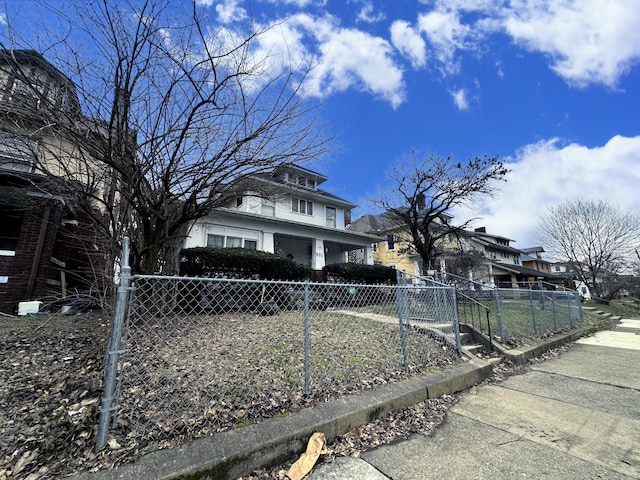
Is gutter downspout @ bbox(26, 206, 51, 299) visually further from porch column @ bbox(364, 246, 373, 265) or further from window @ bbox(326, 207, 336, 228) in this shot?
porch column @ bbox(364, 246, 373, 265)

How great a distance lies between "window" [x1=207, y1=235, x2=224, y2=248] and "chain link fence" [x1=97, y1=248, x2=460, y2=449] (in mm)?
6715

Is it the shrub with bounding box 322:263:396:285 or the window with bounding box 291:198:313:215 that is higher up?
the window with bounding box 291:198:313:215

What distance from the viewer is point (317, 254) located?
49.1 feet

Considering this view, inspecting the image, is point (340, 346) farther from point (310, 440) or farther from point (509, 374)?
point (509, 374)

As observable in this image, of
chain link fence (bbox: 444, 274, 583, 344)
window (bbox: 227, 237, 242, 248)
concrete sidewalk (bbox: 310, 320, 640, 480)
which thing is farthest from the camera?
window (bbox: 227, 237, 242, 248)

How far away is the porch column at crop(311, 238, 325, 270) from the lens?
14797 mm

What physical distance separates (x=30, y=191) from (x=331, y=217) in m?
13.3

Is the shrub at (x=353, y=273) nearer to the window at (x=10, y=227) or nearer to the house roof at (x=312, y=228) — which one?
the house roof at (x=312, y=228)

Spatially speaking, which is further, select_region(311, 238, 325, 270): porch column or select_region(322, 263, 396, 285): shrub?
select_region(311, 238, 325, 270): porch column

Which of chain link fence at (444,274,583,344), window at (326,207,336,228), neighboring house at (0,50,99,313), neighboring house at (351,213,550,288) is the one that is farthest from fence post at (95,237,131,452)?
neighboring house at (351,213,550,288)

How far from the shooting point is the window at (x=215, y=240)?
11.9m

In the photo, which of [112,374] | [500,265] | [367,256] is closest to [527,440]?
[112,374]

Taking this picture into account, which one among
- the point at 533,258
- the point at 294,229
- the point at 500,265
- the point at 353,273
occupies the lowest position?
the point at 353,273

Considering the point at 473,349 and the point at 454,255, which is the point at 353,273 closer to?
the point at 473,349
